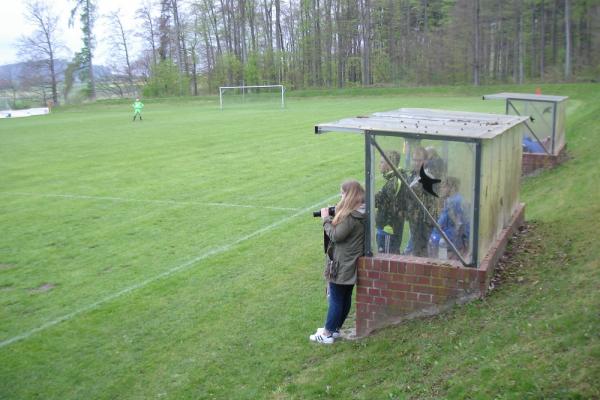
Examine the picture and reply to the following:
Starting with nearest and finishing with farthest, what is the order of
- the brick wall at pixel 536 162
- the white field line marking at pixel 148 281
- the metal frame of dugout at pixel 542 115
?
the white field line marking at pixel 148 281 < the brick wall at pixel 536 162 < the metal frame of dugout at pixel 542 115

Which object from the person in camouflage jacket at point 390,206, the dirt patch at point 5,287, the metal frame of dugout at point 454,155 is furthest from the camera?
the dirt patch at point 5,287

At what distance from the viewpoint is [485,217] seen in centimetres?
639

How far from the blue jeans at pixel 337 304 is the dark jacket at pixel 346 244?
110 mm

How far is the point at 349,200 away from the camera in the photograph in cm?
625

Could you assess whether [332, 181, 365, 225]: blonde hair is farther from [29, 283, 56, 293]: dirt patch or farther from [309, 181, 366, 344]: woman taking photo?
[29, 283, 56, 293]: dirt patch

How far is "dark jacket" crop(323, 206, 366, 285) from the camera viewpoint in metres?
6.21

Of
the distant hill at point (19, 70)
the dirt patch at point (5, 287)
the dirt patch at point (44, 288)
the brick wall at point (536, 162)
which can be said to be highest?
the distant hill at point (19, 70)

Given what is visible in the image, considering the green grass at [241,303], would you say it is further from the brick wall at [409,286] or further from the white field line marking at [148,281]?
the brick wall at [409,286]

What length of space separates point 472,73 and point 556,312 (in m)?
59.1

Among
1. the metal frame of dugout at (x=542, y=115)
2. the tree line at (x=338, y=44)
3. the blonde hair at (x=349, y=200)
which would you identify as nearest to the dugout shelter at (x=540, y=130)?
the metal frame of dugout at (x=542, y=115)

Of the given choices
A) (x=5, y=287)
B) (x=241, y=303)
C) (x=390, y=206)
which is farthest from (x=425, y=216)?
(x=5, y=287)

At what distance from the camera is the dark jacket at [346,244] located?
6.21m

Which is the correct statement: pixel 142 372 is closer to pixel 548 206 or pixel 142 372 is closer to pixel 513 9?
pixel 548 206

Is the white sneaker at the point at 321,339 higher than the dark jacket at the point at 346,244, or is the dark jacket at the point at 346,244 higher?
the dark jacket at the point at 346,244
